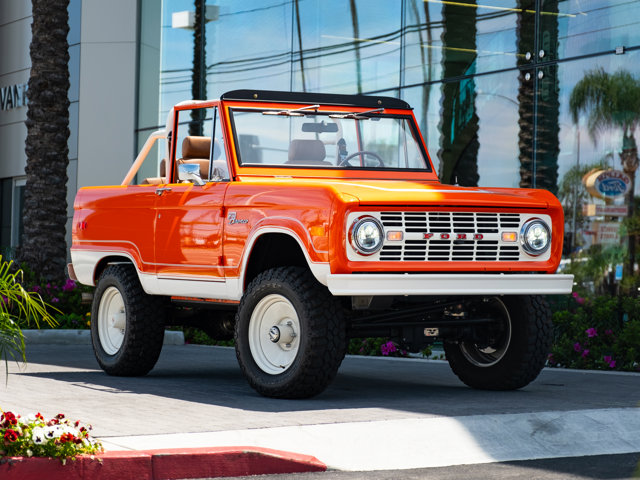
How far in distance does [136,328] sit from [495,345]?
309cm

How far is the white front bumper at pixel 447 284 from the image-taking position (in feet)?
26.7

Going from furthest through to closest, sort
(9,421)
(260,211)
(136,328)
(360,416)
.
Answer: (136,328) < (260,211) < (360,416) < (9,421)

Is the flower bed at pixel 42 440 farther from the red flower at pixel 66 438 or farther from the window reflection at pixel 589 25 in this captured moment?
the window reflection at pixel 589 25

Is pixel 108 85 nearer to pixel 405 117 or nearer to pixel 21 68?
pixel 21 68

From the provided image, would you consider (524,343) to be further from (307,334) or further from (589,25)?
(589,25)

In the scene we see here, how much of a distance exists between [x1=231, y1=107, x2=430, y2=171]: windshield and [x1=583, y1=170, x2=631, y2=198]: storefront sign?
12.3 feet

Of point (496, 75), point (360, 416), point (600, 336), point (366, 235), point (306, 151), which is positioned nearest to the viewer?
point (360, 416)

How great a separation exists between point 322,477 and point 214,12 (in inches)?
605

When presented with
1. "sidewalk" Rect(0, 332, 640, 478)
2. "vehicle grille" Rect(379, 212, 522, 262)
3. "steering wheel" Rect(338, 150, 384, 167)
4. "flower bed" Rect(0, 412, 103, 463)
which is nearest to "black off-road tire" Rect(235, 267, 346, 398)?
"sidewalk" Rect(0, 332, 640, 478)

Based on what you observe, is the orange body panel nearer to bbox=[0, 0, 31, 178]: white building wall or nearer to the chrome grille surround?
the chrome grille surround

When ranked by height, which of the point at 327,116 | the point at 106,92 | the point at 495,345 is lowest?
the point at 495,345

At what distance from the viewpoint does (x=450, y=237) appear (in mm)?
8625

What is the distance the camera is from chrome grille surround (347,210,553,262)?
8.40 meters

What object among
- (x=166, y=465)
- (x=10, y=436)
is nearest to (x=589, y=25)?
(x=166, y=465)
